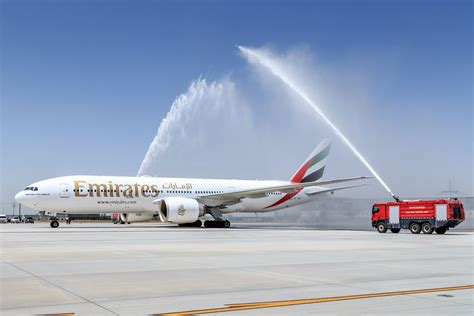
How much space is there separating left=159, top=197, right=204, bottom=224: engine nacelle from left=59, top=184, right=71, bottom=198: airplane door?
22.2ft

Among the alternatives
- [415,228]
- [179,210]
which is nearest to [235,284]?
[415,228]

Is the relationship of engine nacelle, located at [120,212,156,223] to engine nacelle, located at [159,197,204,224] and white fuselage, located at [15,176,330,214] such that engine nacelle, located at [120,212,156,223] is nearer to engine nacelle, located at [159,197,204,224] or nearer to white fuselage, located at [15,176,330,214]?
white fuselage, located at [15,176,330,214]

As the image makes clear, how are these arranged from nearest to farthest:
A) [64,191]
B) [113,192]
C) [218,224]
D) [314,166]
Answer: [64,191] < [113,192] < [218,224] < [314,166]

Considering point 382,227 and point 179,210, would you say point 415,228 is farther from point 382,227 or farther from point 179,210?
point 179,210

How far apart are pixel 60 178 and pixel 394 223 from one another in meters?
23.5

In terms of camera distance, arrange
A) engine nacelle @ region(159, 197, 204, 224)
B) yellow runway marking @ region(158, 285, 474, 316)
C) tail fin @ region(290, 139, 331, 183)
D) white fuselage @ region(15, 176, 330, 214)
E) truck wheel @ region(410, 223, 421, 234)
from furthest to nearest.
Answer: tail fin @ region(290, 139, 331, 183) → engine nacelle @ region(159, 197, 204, 224) → white fuselage @ region(15, 176, 330, 214) → truck wheel @ region(410, 223, 421, 234) → yellow runway marking @ region(158, 285, 474, 316)

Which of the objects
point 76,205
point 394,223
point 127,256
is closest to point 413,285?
point 127,256

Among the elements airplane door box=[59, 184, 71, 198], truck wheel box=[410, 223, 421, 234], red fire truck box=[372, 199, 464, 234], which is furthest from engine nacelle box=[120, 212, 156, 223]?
truck wheel box=[410, 223, 421, 234]

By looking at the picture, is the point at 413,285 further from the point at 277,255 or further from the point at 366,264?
the point at 277,255

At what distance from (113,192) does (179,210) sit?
516cm

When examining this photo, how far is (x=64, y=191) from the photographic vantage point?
36.3 meters

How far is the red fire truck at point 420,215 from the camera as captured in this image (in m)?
→ 29.7

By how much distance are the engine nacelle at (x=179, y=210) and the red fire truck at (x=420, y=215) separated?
13166 mm

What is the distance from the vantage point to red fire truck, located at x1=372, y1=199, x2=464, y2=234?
2974cm
